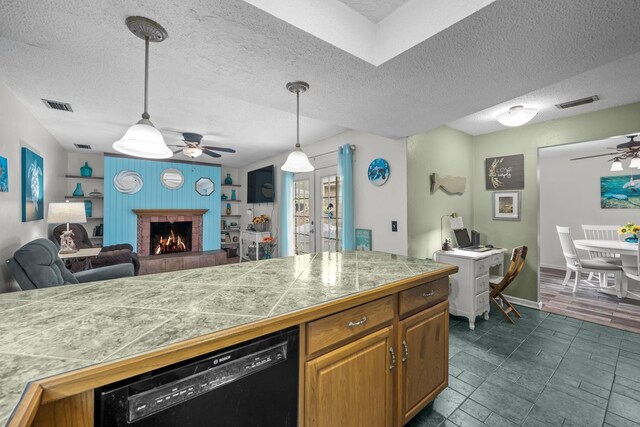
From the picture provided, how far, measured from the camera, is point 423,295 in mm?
1523

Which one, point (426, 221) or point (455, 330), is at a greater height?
point (426, 221)

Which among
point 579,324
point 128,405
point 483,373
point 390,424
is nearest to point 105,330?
point 128,405

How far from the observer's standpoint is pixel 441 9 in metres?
1.28

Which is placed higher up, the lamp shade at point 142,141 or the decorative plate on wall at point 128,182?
the decorative plate on wall at point 128,182

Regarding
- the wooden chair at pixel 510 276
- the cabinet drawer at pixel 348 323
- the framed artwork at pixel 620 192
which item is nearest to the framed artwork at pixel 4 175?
the cabinet drawer at pixel 348 323

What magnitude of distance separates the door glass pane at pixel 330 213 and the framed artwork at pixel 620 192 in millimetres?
Result: 5035

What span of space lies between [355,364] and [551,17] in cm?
175

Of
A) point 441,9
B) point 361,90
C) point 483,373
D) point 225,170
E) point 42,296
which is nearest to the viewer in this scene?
point 42,296

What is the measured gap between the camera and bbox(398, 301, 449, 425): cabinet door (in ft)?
4.65

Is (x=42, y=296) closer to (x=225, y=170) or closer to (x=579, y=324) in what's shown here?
(x=579, y=324)

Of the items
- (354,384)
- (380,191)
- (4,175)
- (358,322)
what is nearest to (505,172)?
(380,191)

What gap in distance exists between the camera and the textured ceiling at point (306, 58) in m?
1.17

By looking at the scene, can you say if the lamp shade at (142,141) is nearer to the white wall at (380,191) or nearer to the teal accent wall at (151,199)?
the white wall at (380,191)

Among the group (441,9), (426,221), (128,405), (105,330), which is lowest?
(128,405)
